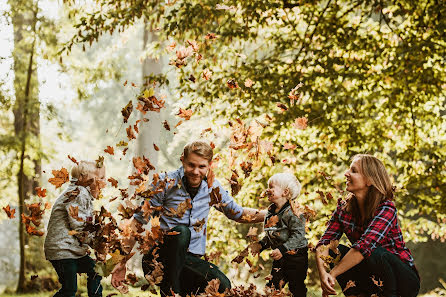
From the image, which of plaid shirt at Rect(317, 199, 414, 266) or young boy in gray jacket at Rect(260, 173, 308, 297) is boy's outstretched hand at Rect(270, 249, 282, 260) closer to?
young boy in gray jacket at Rect(260, 173, 308, 297)

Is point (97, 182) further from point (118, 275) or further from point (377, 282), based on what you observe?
point (377, 282)

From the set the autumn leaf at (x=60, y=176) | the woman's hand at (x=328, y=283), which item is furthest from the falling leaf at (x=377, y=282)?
the autumn leaf at (x=60, y=176)

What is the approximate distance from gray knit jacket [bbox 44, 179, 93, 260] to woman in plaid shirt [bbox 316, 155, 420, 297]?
1.93 metres

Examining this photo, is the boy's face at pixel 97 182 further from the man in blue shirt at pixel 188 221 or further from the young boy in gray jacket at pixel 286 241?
the young boy in gray jacket at pixel 286 241

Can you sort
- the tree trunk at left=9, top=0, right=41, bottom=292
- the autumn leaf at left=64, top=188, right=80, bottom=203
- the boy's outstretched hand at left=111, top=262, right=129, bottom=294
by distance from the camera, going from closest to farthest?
the boy's outstretched hand at left=111, top=262, right=129, bottom=294 < the autumn leaf at left=64, top=188, right=80, bottom=203 < the tree trunk at left=9, top=0, right=41, bottom=292

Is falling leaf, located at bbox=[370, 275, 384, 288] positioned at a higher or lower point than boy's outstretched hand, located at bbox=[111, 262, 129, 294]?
higher

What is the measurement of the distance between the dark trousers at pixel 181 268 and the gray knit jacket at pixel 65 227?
810mm

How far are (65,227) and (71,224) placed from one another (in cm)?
8

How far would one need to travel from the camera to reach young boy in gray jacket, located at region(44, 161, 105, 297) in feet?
14.2

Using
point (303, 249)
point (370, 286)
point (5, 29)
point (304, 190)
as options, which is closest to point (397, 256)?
point (370, 286)

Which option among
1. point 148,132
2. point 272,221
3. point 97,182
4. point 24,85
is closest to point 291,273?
point 272,221

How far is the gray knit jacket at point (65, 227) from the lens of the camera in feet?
14.2

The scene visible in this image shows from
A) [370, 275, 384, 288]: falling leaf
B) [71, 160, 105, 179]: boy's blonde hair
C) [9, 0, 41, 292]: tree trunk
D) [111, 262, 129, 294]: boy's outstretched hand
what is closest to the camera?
[370, 275, 384, 288]: falling leaf

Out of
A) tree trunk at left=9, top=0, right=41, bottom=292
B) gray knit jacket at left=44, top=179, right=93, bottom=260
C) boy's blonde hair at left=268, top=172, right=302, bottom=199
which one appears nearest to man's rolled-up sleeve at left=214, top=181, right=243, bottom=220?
boy's blonde hair at left=268, top=172, right=302, bottom=199
